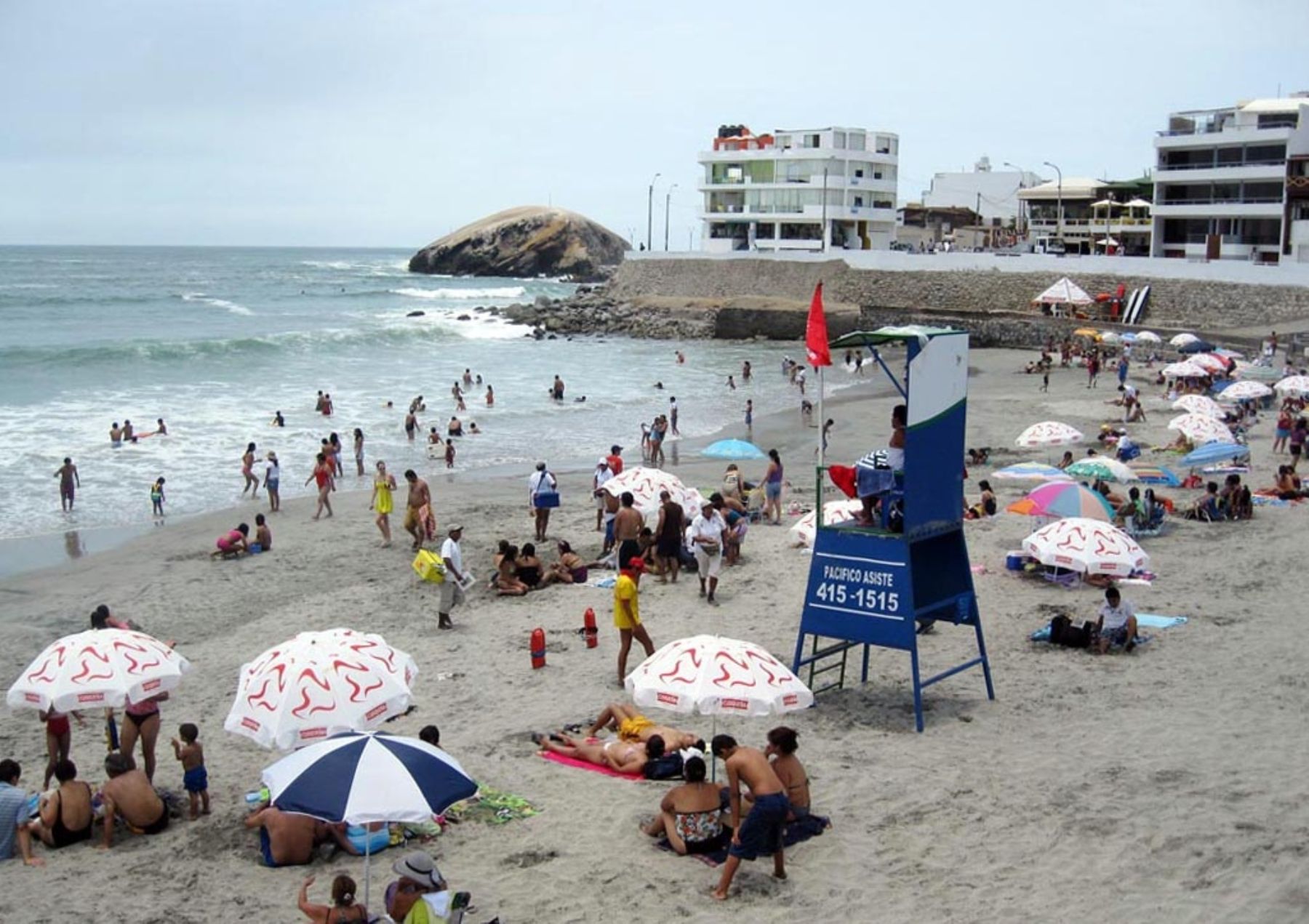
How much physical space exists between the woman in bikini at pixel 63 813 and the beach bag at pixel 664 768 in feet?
12.9

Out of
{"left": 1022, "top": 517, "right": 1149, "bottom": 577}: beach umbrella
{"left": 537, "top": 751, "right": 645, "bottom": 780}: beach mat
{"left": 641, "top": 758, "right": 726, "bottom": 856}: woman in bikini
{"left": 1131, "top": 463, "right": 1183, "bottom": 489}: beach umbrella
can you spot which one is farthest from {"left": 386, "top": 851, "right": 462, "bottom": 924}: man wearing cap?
{"left": 1131, "top": 463, "right": 1183, "bottom": 489}: beach umbrella

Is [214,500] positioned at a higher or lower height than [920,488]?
lower

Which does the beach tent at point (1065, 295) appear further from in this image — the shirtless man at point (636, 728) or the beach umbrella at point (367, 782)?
the beach umbrella at point (367, 782)

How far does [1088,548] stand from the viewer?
1358 cm

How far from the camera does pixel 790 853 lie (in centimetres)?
809

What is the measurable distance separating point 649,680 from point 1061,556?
6.65m

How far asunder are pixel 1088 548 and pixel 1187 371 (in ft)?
68.9

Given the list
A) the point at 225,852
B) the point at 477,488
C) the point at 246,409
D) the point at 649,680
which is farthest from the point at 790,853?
the point at 246,409

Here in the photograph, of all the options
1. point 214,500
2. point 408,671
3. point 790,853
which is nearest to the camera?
point 790,853

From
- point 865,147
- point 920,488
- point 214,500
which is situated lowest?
point 214,500

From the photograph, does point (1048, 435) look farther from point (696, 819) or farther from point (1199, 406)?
point (696, 819)

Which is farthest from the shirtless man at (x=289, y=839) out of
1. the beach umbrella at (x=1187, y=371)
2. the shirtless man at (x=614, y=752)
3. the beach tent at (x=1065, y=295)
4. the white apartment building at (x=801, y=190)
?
the white apartment building at (x=801, y=190)

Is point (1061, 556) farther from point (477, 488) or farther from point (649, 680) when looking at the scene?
point (477, 488)

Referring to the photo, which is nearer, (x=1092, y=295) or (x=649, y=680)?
(x=649, y=680)
